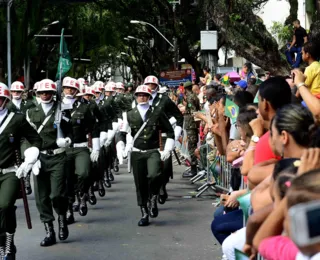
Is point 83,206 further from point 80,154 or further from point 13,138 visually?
point 13,138

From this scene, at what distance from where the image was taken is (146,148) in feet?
40.3

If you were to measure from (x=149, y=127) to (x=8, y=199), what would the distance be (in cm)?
417

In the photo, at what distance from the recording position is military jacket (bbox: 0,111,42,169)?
867 centimetres

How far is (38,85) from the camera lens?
10648 mm

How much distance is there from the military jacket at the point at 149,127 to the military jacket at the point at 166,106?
Answer: 0.15 meters

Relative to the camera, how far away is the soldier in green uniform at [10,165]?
854 centimetres

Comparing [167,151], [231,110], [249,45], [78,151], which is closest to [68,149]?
[78,151]

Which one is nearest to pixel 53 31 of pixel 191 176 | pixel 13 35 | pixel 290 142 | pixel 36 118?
pixel 13 35

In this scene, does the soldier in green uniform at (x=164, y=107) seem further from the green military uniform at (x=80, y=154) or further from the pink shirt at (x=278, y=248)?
the pink shirt at (x=278, y=248)

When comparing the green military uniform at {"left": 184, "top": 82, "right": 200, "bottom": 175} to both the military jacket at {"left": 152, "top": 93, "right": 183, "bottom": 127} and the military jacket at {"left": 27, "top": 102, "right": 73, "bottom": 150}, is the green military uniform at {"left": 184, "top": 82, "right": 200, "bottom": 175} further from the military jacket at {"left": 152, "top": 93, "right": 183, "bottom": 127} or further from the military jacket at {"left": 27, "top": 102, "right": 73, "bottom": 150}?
the military jacket at {"left": 27, "top": 102, "right": 73, "bottom": 150}

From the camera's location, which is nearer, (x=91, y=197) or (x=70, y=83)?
(x=70, y=83)

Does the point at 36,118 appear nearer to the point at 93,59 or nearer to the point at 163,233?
the point at 163,233

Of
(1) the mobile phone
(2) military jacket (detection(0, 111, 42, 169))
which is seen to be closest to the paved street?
(2) military jacket (detection(0, 111, 42, 169))

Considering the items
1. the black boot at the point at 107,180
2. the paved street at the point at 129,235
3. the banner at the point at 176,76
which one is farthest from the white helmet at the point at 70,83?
the banner at the point at 176,76
